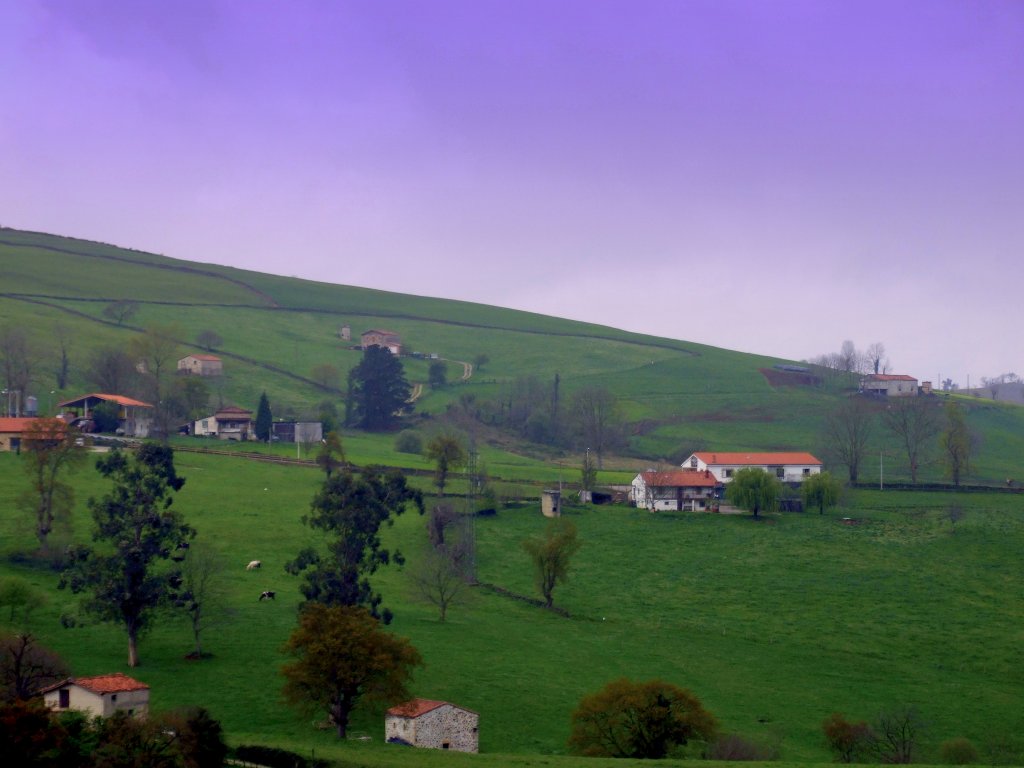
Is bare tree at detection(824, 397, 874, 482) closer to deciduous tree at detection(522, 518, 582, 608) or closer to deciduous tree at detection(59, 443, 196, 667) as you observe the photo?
deciduous tree at detection(522, 518, 582, 608)

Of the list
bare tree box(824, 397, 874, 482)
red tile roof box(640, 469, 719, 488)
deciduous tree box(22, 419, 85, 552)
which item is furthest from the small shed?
bare tree box(824, 397, 874, 482)

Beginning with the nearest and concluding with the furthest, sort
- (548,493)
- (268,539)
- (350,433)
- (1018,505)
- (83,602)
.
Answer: (83,602)
(268,539)
(548,493)
(1018,505)
(350,433)

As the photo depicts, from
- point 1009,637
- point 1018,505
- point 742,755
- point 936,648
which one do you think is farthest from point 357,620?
point 1018,505

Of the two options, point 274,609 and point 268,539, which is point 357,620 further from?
point 268,539

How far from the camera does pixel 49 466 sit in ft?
232

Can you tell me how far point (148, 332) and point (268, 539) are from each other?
238ft

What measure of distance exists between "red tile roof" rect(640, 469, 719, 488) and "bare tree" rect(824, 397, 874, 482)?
1821 centimetres

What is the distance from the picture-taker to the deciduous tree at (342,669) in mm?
44250

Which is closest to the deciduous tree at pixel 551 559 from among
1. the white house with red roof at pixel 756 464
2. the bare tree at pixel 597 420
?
the white house with red roof at pixel 756 464

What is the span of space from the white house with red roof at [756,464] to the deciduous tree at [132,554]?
56.2 m

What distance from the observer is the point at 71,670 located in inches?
1861

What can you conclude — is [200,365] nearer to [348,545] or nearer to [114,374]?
[114,374]

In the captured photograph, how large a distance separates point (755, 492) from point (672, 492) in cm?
703

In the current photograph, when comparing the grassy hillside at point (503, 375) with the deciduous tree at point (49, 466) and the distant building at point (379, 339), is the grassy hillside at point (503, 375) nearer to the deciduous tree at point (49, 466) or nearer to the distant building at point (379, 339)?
the distant building at point (379, 339)
